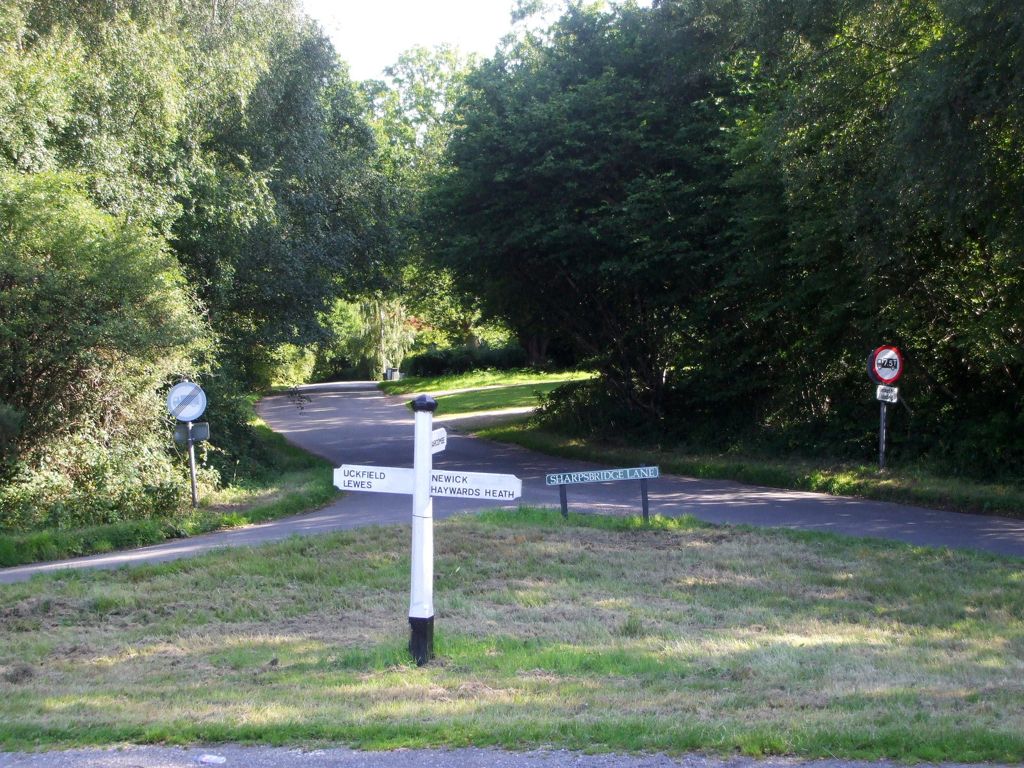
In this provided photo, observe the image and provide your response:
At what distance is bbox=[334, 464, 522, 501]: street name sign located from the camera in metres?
6.92

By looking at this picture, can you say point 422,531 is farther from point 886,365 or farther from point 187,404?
point 886,365

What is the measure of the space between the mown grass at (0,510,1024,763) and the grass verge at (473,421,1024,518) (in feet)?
14.5

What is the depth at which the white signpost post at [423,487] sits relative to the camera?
684cm

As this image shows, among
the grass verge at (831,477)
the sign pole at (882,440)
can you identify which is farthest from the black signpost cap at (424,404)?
the sign pole at (882,440)

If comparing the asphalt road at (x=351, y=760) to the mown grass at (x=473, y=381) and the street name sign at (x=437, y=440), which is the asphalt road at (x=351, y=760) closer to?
the street name sign at (x=437, y=440)

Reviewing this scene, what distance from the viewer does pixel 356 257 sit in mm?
27156

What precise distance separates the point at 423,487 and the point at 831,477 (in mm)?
13574

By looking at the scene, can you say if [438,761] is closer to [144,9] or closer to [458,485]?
[458,485]

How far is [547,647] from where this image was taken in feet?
24.8

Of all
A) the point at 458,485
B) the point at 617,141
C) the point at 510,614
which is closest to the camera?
the point at 458,485

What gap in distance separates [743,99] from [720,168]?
173 cm

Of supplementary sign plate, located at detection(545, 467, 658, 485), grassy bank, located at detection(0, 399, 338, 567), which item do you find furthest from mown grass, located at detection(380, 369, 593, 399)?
supplementary sign plate, located at detection(545, 467, 658, 485)

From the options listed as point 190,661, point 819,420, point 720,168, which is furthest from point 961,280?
point 190,661

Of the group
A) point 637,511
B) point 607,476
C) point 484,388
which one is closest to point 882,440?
point 637,511
